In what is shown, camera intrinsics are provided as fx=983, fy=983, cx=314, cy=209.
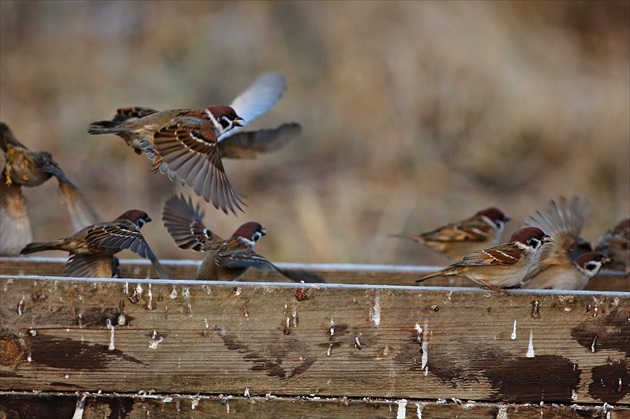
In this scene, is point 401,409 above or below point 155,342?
below

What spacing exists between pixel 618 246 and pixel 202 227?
6.43 feet

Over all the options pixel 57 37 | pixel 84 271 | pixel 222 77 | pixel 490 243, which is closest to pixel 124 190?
pixel 222 77

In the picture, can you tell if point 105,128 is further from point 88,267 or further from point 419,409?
point 419,409

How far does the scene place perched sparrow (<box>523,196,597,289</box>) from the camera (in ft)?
14.0

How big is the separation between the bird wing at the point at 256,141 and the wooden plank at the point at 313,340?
4.79 ft

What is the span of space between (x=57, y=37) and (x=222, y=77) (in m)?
1.69

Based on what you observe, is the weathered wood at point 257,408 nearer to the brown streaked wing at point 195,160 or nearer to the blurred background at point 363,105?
the brown streaked wing at point 195,160

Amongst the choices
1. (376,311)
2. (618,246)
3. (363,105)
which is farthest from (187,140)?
(363,105)

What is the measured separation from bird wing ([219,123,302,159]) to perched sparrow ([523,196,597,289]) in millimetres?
1156

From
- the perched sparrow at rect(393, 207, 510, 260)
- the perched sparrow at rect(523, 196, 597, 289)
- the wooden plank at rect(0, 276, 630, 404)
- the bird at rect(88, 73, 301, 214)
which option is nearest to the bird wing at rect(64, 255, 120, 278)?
the bird at rect(88, 73, 301, 214)

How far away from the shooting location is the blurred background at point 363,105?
772 centimetres

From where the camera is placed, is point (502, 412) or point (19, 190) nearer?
point (502, 412)

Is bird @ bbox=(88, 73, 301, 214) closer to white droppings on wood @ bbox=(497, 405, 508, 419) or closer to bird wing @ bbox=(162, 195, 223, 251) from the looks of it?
bird wing @ bbox=(162, 195, 223, 251)

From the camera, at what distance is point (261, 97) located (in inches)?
179
